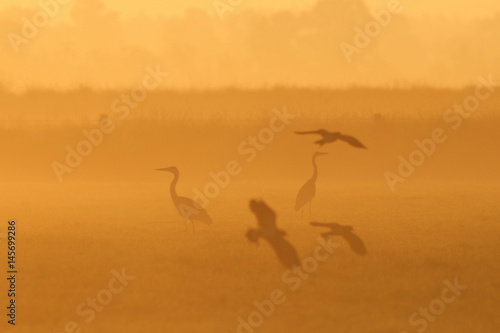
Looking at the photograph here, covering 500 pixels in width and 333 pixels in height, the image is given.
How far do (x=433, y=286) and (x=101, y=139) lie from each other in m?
20.0

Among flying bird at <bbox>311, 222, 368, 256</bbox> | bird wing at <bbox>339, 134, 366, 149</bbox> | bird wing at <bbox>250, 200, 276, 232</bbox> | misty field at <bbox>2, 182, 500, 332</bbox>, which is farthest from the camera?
flying bird at <bbox>311, 222, 368, 256</bbox>

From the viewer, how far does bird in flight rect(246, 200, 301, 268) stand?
329 inches

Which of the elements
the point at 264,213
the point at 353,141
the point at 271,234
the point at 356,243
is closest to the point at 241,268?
the point at 271,234

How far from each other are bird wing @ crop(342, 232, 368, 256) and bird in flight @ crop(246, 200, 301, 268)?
76 centimetres

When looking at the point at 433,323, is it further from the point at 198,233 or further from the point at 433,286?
the point at 198,233

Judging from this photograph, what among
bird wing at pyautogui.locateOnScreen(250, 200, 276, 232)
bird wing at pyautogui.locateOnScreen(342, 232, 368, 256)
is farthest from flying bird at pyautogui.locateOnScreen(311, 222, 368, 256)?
bird wing at pyautogui.locateOnScreen(250, 200, 276, 232)

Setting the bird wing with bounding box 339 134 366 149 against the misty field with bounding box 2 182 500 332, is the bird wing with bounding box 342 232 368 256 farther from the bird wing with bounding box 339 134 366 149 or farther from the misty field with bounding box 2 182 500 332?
the bird wing with bounding box 339 134 366 149

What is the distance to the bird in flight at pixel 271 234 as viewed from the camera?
8352 mm

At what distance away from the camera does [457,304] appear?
8.24 metres

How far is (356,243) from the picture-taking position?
1099 cm

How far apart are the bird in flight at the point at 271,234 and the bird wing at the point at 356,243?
76 centimetres

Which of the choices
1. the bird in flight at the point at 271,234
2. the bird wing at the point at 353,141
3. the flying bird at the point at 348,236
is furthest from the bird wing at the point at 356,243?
the bird wing at the point at 353,141

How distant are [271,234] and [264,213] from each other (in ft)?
3.50

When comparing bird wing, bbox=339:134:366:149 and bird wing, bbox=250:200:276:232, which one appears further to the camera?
bird wing, bbox=339:134:366:149
